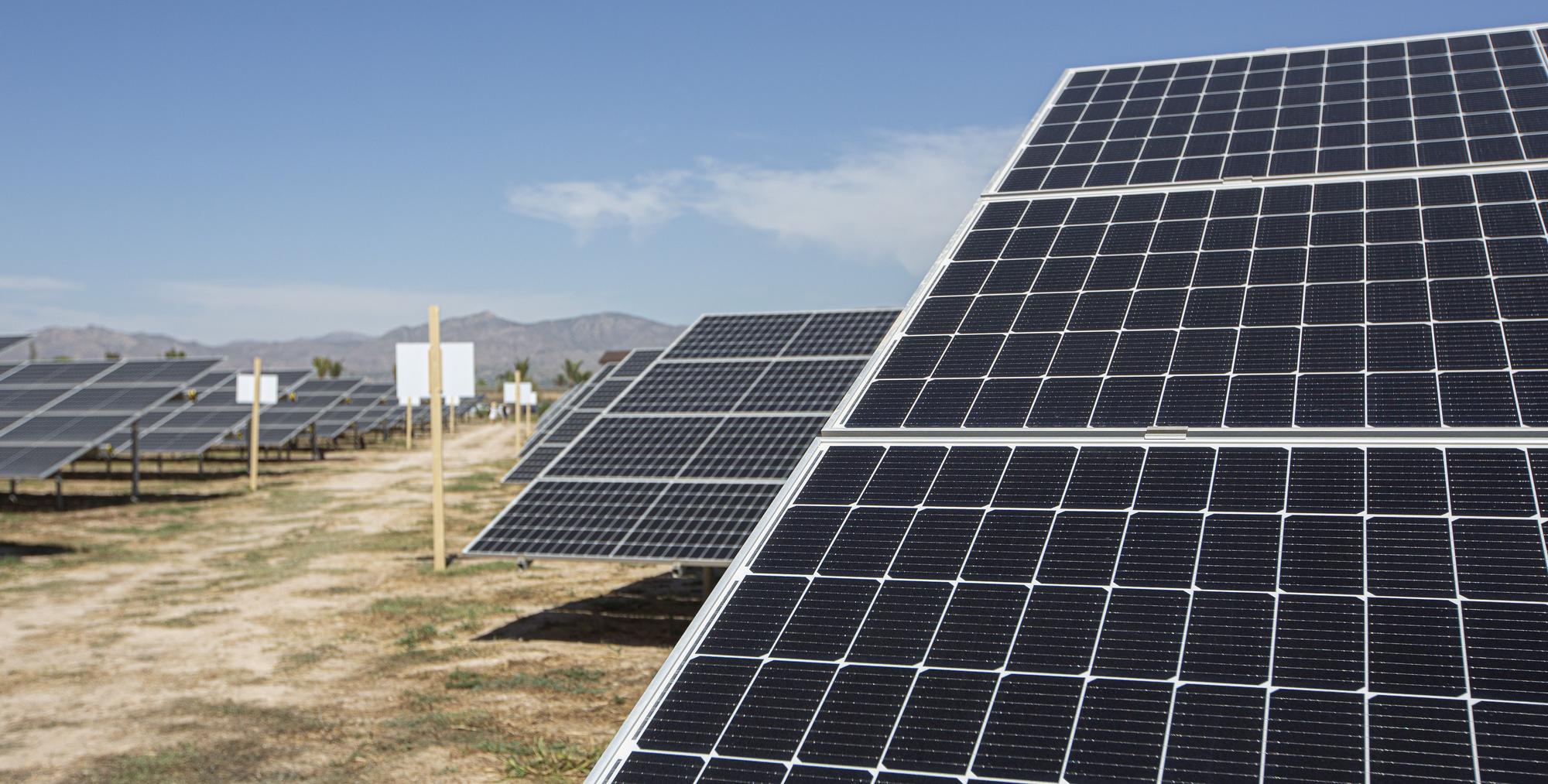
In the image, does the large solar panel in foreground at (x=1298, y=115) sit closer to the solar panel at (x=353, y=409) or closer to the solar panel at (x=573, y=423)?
the solar panel at (x=573, y=423)

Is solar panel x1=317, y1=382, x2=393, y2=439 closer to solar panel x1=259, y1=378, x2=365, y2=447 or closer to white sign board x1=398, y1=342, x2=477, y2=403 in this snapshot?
solar panel x1=259, y1=378, x2=365, y2=447

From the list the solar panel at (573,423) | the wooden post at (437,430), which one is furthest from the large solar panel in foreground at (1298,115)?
the solar panel at (573,423)

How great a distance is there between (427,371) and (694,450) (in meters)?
8.83

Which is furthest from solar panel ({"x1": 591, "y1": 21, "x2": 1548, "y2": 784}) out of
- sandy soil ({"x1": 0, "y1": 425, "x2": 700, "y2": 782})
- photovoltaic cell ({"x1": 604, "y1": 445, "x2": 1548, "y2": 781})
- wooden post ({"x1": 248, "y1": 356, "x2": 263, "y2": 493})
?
wooden post ({"x1": 248, "y1": 356, "x2": 263, "y2": 493})

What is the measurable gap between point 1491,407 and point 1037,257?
367 cm

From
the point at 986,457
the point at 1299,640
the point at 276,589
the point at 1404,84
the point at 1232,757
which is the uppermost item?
the point at 1404,84

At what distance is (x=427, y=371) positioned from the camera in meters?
23.2

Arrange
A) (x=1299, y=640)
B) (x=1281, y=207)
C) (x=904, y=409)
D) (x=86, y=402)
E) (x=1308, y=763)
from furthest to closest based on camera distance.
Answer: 1. (x=86, y=402)
2. (x=1281, y=207)
3. (x=904, y=409)
4. (x=1299, y=640)
5. (x=1308, y=763)

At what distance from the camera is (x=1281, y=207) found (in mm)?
9375

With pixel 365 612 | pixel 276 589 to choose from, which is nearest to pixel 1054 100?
pixel 365 612

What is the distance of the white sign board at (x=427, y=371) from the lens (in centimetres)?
2331

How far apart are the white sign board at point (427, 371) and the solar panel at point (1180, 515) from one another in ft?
51.0

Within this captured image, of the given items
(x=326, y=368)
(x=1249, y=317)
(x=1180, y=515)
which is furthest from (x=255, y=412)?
(x=326, y=368)

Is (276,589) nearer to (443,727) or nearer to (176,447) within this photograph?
(443,727)
